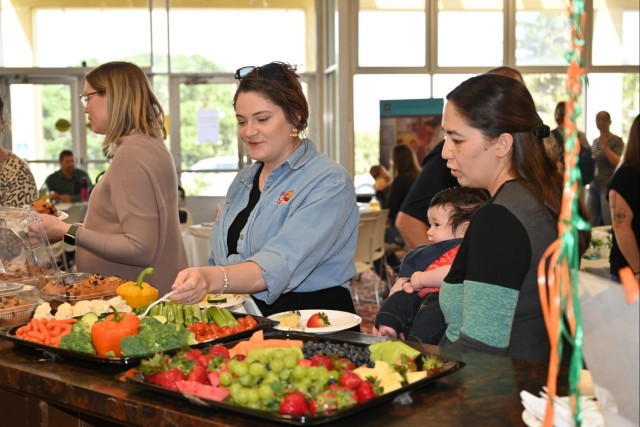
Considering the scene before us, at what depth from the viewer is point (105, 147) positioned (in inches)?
132

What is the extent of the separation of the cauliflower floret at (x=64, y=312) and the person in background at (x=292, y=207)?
0.51 metres

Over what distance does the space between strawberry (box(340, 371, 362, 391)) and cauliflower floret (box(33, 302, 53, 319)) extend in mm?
1182

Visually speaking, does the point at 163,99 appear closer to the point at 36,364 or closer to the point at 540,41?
the point at 540,41

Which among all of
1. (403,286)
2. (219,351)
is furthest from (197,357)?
(403,286)

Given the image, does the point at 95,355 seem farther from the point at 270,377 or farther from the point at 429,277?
the point at 429,277

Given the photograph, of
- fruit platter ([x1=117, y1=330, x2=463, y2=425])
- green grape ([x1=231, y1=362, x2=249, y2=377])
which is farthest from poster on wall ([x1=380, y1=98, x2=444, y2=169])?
green grape ([x1=231, y1=362, x2=249, y2=377])

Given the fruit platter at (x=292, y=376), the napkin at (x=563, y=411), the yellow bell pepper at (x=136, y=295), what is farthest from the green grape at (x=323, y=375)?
the yellow bell pepper at (x=136, y=295)

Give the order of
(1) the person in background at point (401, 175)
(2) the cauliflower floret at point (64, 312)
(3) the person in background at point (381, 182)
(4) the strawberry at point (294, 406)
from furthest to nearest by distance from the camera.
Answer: (3) the person in background at point (381, 182)
(1) the person in background at point (401, 175)
(2) the cauliflower floret at point (64, 312)
(4) the strawberry at point (294, 406)

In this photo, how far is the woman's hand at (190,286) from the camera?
7.08 ft

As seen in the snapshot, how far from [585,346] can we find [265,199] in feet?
5.88

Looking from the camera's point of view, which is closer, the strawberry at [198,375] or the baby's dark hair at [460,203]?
the strawberry at [198,375]

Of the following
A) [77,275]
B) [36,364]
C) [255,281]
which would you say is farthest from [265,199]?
[36,364]

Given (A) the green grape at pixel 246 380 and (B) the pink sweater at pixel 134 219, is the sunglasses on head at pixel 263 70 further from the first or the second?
(A) the green grape at pixel 246 380

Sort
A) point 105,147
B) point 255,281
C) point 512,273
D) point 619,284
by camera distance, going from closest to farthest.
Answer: point 619,284, point 512,273, point 255,281, point 105,147
